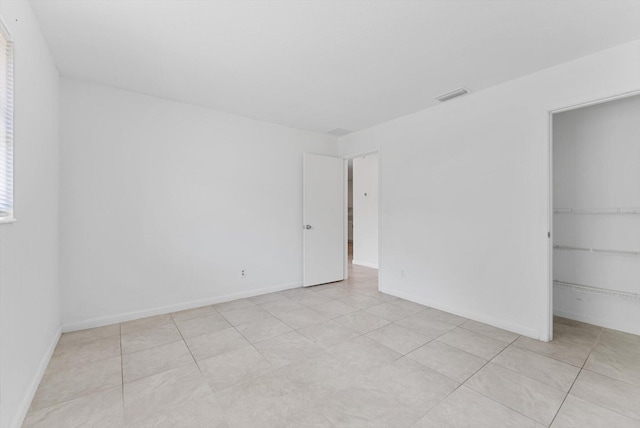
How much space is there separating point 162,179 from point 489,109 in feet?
12.7

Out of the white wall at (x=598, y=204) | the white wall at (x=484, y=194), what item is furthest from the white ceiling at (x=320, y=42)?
the white wall at (x=598, y=204)

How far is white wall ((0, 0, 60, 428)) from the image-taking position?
154cm

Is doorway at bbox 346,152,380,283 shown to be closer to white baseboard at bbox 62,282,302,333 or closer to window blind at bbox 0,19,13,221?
white baseboard at bbox 62,282,302,333

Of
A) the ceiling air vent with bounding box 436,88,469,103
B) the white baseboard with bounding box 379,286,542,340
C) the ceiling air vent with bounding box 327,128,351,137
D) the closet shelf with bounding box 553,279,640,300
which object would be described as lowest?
the white baseboard with bounding box 379,286,542,340

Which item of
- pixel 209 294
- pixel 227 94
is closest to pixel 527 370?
pixel 209 294

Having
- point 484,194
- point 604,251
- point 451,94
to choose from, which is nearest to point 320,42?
point 451,94

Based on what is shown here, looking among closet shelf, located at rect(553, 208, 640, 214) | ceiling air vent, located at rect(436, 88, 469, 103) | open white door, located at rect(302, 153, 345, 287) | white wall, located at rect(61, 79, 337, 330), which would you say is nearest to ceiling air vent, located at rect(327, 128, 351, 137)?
open white door, located at rect(302, 153, 345, 287)

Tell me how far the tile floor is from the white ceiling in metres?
2.62

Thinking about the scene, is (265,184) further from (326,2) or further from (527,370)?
(527,370)

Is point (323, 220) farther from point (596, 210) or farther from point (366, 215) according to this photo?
point (596, 210)

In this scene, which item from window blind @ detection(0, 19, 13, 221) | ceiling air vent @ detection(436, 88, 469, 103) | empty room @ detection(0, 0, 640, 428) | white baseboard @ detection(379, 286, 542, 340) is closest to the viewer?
window blind @ detection(0, 19, 13, 221)

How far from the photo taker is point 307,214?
4.68 m

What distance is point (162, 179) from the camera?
342cm

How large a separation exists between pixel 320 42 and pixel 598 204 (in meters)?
3.39
